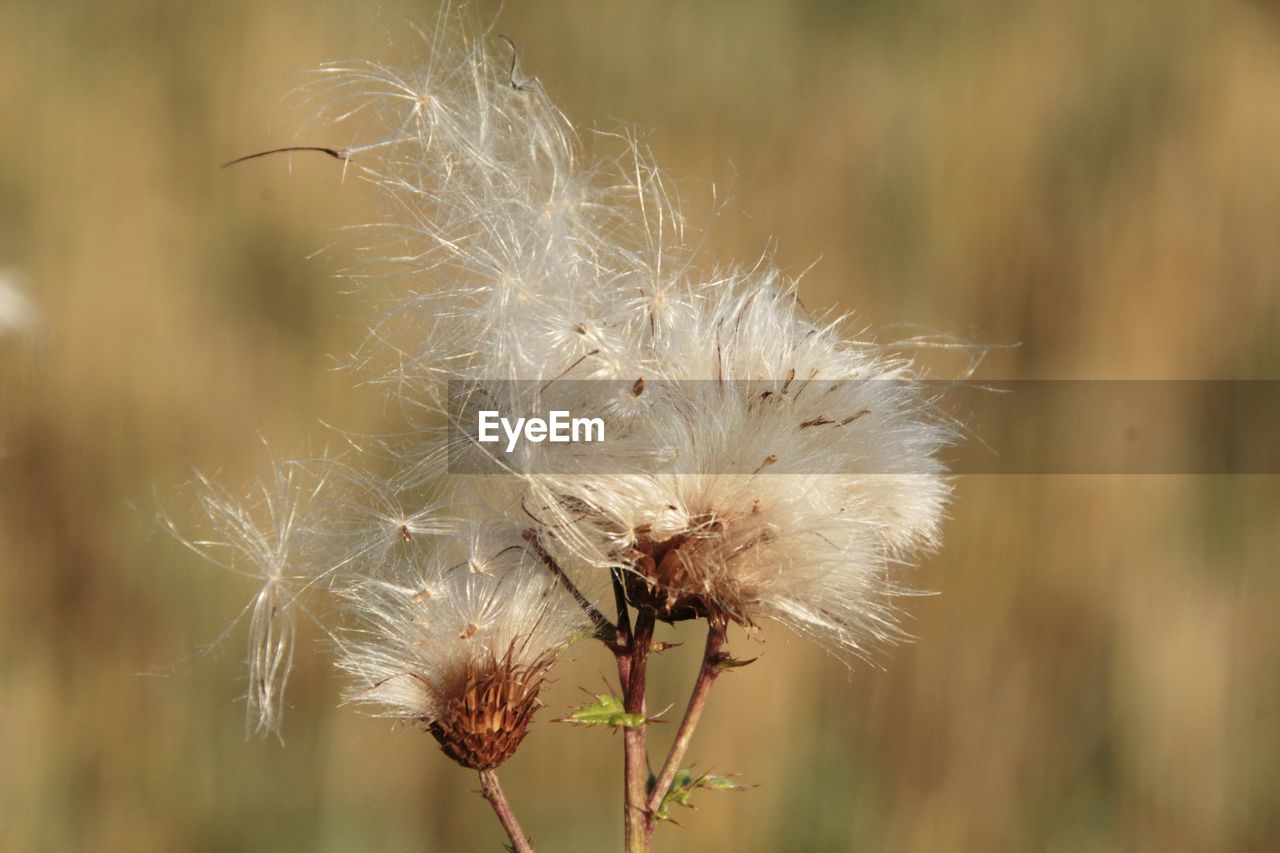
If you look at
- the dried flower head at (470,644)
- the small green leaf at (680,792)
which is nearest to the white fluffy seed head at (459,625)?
the dried flower head at (470,644)

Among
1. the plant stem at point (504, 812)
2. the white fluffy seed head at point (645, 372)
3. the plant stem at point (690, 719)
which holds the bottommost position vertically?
the plant stem at point (504, 812)

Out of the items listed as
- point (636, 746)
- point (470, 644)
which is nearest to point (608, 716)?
point (636, 746)

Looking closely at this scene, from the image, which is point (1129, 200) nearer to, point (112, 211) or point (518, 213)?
point (518, 213)

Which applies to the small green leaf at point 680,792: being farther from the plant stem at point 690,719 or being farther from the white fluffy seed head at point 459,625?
the white fluffy seed head at point 459,625

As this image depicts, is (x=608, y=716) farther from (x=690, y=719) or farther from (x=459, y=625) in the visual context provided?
(x=459, y=625)

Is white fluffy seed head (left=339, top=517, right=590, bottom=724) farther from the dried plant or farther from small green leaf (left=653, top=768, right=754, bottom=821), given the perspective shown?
small green leaf (left=653, top=768, right=754, bottom=821)

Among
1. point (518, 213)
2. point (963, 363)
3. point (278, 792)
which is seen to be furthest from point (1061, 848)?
point (518, 213)

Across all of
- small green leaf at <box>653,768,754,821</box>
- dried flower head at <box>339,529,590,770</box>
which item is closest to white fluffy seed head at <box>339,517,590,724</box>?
dried flower head at <box>339,529,590,770</box>
